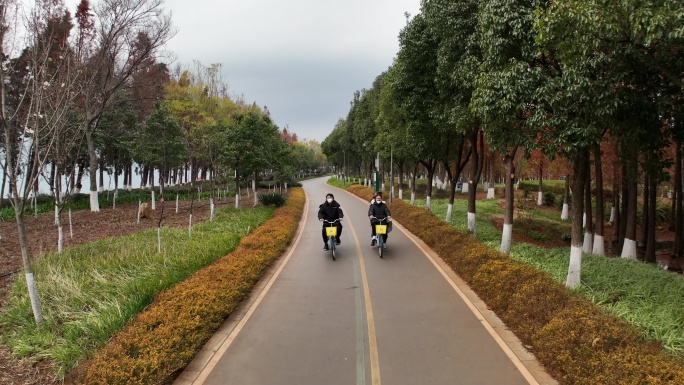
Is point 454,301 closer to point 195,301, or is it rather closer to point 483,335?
point 483,335

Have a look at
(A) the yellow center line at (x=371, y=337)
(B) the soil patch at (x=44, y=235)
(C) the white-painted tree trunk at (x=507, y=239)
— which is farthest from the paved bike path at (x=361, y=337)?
(C) the white-painted tree trunk at (x=507, y=239)

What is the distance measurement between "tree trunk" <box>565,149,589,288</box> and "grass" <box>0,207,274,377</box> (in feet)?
26.6

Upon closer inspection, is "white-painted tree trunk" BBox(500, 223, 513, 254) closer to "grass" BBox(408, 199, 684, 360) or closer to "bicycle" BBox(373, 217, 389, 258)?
"grass" BBox(408, 199, 684, 360)

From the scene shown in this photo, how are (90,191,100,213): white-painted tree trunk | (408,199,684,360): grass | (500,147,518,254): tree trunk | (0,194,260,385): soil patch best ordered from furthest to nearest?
1. (90,191,100,213): white-painted tree trunk
2. (500,147,518,254): tree trunk
3. (408,199,684,360): grass
4. (0,194,260,385): soil patch

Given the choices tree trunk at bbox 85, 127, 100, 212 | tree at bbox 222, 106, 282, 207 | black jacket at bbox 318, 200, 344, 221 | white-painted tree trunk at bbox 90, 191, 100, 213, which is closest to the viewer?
black jacket at bbox 318, 200, 344, 221

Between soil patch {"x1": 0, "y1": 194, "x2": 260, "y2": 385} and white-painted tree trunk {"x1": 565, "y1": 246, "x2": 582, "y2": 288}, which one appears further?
white-painted tree trunk {"x1": 565, "y1": 246, "x2": 582, "y2": 288}

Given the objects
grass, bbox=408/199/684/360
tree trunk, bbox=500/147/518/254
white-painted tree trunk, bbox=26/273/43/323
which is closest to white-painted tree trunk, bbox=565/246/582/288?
grass, bbox=408/199/684/360

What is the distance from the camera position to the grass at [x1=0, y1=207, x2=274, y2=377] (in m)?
6.07

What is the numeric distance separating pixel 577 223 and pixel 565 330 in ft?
12.5

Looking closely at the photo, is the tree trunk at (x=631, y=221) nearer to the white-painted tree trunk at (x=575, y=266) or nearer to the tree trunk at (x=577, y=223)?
the tree trunk at (x=577, y=223)

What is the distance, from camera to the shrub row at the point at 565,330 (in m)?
4.51

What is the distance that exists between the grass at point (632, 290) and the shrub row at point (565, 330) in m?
0.59

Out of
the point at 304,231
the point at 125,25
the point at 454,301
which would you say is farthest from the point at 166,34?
the point at 454,301

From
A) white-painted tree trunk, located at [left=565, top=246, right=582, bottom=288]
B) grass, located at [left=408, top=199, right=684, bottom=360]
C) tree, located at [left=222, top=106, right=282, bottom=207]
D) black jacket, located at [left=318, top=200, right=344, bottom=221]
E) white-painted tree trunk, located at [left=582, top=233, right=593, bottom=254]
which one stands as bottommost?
white-painted tree trunk, located at [left=582, top=233, right=593, bottom=254]
